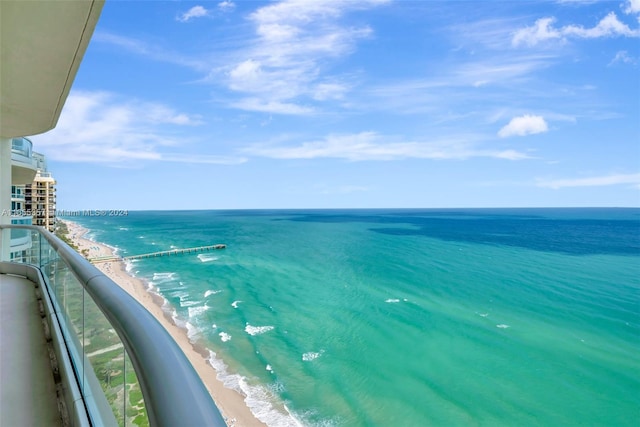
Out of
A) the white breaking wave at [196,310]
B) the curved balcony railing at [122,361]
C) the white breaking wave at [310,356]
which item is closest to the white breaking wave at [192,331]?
the white breaking wave at [196,310]

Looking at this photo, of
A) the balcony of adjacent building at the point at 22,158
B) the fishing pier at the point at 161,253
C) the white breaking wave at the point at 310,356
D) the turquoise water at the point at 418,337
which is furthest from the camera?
the fishing pier at the point at 161,253

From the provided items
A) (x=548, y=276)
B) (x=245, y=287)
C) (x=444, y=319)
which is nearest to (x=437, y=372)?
(x=444, y=319)

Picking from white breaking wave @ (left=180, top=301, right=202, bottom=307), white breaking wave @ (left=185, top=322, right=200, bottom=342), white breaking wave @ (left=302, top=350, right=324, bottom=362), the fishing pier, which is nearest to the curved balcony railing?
white breaking wave @ (left=302, top=350, right=324, bottom=362)

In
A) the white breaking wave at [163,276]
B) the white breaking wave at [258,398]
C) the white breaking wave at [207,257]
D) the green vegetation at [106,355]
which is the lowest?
the white breaking wave at [258,398]

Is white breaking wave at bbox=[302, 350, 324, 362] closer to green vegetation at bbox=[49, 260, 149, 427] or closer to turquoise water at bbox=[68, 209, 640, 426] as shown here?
turquoise water at bbox=[68, 209, 640, 426]

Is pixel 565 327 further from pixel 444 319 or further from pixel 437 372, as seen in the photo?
pixel 437 372

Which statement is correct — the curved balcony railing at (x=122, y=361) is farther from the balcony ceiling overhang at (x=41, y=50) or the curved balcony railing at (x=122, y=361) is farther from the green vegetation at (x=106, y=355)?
the balcony ceiling overhang at (x=41, y=50)

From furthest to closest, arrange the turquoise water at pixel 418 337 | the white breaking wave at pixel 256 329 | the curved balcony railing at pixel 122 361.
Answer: the white breaking wave at pixel 256 329 < the turquoise water at pixel 418 337 < the curved balcony railing at pixel 122 361
